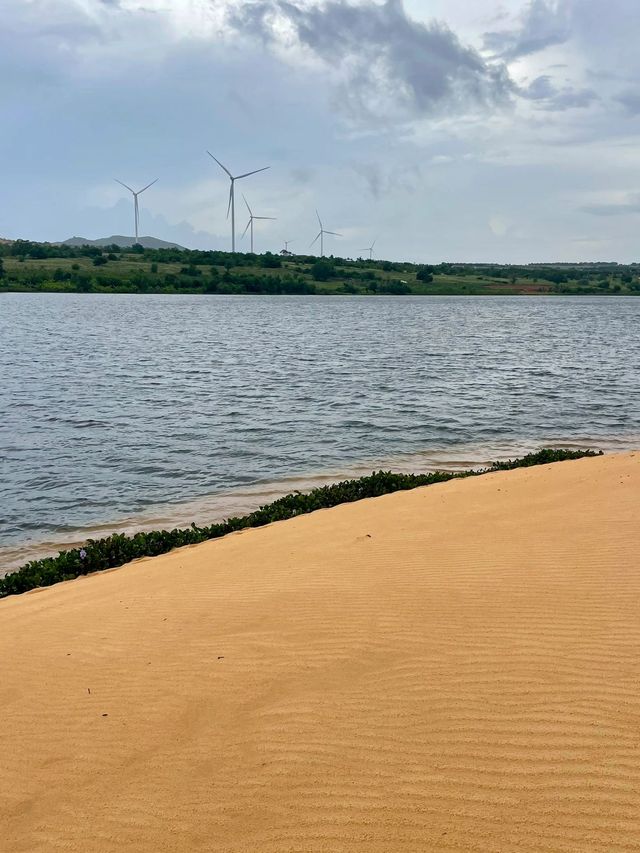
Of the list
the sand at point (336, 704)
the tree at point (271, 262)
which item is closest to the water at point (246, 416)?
the sand at point (336, 704)

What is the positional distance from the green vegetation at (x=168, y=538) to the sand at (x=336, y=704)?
0.79 m

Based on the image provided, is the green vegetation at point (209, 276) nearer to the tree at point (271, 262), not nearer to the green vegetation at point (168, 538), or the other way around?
the tree at point (271, 262)

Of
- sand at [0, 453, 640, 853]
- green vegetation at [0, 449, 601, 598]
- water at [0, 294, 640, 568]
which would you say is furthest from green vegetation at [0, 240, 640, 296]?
sand at [0, 453, 640, 853]

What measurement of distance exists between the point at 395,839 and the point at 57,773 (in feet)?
8.10

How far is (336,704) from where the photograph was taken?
5332mm

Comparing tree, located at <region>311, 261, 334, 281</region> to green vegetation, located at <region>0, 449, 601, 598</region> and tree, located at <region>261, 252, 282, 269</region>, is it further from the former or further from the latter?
green vegetation, located at <region>0, 449, 601, 598</region>

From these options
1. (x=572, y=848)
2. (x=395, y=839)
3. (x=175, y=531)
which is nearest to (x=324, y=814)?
(x=395, y=839)

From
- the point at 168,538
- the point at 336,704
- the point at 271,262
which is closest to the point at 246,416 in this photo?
the point at 168,538

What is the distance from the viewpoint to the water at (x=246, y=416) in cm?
1577

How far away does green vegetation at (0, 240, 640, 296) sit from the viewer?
153m

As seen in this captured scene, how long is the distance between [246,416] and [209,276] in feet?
472

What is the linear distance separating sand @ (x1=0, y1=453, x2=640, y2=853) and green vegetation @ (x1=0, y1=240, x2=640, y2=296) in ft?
502

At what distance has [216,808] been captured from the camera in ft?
14.2

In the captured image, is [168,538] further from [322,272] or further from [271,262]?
[271,262]
